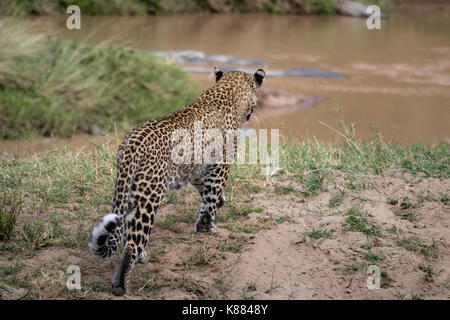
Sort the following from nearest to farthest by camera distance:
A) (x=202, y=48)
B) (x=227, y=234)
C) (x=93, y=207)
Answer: (x=227, y=234), (x=93, y=207), (x=202, y=48)

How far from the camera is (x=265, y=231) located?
537cm

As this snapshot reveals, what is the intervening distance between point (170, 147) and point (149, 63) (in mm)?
8295

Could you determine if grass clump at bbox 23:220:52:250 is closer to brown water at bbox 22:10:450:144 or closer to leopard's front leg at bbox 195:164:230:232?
leopard's front leg at bbox 195:164:230:232

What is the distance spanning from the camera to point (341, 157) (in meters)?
6.98

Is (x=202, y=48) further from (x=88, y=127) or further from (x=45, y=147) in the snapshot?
(x=45, y=147)

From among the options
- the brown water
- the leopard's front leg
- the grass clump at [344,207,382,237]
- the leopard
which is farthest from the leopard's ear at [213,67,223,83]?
the brown water

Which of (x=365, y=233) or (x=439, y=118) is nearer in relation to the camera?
(x=365, y=233)

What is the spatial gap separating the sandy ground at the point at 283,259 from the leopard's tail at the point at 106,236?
0.96 feet

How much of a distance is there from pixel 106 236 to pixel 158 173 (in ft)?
1.94

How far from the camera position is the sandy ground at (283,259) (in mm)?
4496

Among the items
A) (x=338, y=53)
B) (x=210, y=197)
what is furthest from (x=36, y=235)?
(x=338, y=53)

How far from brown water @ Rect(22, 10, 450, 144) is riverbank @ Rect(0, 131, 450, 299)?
2.81 m

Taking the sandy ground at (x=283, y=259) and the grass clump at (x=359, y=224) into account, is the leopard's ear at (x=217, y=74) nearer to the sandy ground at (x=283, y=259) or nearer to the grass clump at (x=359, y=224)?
the sandy ground at (x=283, y=259)

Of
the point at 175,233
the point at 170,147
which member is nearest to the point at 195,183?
the point at 175,233
